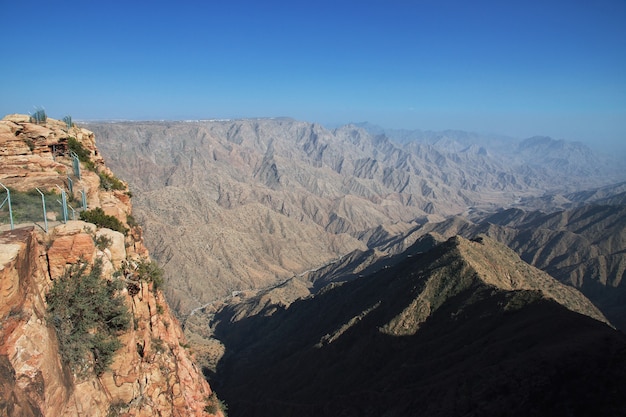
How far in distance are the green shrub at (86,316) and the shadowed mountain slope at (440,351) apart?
1043 inches

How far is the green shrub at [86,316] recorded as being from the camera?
15359mm

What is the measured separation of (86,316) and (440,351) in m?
39.6

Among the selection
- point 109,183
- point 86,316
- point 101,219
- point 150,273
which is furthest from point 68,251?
point 109,183

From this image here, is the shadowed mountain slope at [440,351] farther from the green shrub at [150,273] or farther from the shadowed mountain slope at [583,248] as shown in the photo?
the shadowed mountain slope at [583,248]

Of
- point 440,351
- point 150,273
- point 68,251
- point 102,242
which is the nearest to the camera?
point 68,251

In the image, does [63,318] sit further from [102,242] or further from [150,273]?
[150,273]

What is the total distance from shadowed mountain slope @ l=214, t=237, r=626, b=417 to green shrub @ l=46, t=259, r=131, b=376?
26493mm

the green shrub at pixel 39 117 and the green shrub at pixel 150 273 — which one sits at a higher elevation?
the green shrub at pixel 39 117

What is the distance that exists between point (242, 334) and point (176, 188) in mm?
112634

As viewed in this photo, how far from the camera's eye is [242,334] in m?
96.2

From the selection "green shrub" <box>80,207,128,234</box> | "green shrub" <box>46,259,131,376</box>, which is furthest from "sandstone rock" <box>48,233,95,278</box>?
"green shrub" <box>80,207,128,234</box>

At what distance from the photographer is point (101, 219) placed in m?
22.1

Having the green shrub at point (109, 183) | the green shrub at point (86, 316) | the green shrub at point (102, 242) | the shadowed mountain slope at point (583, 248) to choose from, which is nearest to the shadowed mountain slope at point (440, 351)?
the green shrub at point (86, 316)

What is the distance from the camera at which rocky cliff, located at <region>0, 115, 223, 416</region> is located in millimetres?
12289
